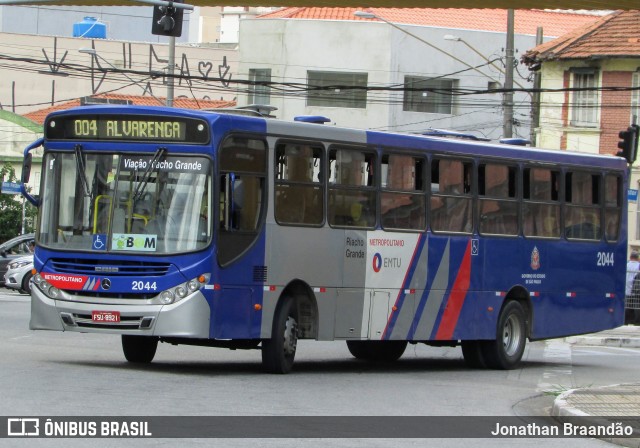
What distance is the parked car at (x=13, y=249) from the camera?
38406mm

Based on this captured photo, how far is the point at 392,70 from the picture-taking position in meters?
51.8

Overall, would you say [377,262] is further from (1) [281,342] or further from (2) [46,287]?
(2) [46,287]

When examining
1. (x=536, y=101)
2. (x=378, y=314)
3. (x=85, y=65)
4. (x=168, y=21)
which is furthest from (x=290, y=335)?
(x=85, y=65)

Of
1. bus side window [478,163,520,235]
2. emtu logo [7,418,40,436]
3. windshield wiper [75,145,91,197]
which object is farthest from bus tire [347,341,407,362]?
emtu logo [7,418,40,436]

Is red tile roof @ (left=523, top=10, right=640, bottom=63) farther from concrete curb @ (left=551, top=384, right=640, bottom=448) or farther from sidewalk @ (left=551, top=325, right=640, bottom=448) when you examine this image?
concrete curb @ (left=551, top=384, right=640, bottom=448)

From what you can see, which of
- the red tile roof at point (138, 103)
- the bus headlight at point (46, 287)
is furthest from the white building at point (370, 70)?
the bus headlight at point (46, 287)

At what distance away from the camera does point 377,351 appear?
65.2 ft

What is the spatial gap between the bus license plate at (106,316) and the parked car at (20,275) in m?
23.0

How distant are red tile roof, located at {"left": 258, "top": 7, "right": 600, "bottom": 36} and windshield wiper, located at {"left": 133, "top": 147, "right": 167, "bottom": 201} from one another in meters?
39.1

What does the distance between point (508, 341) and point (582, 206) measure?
2.62 m

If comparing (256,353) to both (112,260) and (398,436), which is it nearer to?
(112,260)

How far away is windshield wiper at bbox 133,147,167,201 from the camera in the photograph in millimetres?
14867

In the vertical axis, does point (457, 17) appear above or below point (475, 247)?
above

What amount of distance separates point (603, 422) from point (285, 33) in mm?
42225
